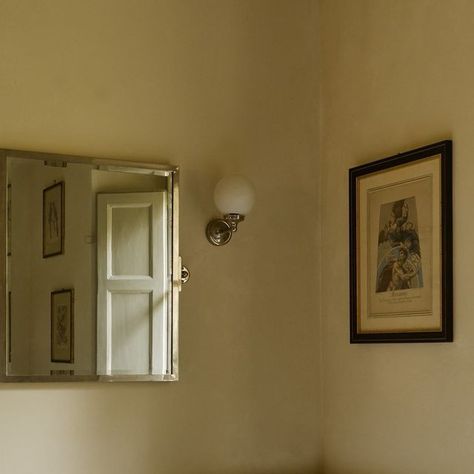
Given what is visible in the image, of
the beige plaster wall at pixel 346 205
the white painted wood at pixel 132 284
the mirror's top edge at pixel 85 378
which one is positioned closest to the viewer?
the beige plaster wall at pixel 346 205

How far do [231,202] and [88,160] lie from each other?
41 cm

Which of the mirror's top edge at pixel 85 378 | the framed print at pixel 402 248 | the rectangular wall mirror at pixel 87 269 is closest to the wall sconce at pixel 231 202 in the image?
the rectangular wall mirror at pixel 87 269

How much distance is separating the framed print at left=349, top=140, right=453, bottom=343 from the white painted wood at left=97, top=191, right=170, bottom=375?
21.8 inches

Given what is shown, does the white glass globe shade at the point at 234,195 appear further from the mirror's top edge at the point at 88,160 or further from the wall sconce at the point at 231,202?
the mirror's top edge at the point at 88,160

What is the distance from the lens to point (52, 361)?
8.06ft

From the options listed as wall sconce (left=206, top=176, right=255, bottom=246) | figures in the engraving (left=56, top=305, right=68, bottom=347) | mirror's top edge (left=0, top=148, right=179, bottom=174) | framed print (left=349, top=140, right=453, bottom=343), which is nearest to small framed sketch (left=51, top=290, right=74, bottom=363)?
figures in the engraving (left=56, top=305, right=68, bottom=347)

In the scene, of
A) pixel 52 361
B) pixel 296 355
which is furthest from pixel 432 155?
pixel 52 361

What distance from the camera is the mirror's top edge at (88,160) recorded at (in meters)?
2.46

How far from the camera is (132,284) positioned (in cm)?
258

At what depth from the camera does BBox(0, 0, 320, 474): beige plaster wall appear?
2.50 metres

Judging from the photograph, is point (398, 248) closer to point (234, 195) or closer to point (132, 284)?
point (234, 195)

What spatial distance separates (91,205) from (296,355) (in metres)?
0.78

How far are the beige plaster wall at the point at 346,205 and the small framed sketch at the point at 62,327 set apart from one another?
2.64 feet

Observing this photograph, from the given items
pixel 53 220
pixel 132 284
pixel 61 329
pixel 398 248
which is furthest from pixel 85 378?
pixel 398 248
